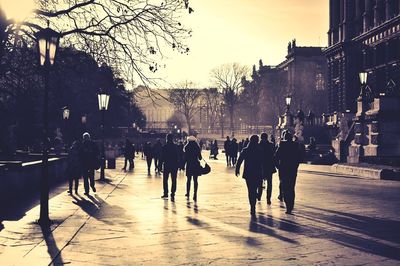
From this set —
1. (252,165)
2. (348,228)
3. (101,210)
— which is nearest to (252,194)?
(252,165)

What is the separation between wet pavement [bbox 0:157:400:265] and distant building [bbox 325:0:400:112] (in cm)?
3400

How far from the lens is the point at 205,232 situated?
9.80 metres

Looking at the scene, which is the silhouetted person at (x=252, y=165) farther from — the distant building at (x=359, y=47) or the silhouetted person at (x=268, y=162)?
the distant building at (x=359, y=47)

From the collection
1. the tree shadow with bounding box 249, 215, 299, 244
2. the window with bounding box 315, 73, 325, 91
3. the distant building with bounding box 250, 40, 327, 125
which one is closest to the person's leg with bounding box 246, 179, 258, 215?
the tree shadow with bounding box 249, 215, 299, 244

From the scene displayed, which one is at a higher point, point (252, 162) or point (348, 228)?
point (252, 162)

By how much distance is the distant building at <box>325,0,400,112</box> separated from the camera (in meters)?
47.9

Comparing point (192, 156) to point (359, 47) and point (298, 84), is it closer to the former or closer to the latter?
point (359, 47)

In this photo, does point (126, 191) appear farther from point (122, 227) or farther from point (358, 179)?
point (358, 179)

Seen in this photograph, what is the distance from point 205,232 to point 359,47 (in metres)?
49.6

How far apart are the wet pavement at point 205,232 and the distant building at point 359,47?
112 ft

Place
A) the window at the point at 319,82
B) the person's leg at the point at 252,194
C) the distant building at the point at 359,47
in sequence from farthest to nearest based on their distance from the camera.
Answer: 1. the window at the point at 319,82
2. the distant building at the point at 359,47
3. the person's leg at the point at 252,194

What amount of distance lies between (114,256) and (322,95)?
87238mm

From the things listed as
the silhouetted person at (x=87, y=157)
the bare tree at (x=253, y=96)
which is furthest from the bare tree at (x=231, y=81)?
the silhouetted person at (x=87, y=157)

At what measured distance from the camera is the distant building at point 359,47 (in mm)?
47938
